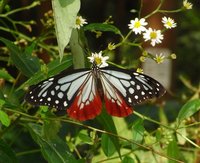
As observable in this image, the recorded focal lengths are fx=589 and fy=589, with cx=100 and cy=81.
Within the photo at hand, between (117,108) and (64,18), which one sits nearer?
(64,18)

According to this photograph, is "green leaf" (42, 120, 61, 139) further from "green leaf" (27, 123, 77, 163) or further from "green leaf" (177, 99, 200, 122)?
"green leaf" (177, 99, 200, 122)

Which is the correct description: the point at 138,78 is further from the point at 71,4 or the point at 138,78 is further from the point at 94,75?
the point at 71,4

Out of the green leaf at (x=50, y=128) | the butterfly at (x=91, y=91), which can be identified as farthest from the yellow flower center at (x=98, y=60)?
the green leaf at (x=50, y=128)

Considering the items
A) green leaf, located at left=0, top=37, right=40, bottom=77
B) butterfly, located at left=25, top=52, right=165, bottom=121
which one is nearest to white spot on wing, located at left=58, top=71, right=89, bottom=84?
butterfly, located at left=25, top=52, right=165, bottom=121

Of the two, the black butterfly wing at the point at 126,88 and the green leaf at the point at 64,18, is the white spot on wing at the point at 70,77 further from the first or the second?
the green leaf at the point at 64,18

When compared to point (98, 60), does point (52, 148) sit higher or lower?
lower

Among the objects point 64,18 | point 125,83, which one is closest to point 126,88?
point 125,83

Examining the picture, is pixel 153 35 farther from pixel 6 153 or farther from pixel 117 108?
pixel 6 153
